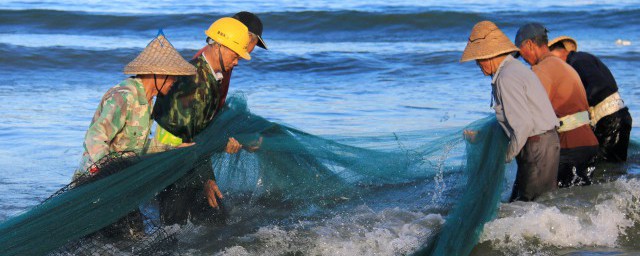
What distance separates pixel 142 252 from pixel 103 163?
0.54m

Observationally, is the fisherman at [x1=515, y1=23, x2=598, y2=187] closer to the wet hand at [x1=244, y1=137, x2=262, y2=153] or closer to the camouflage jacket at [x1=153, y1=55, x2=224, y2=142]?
the wet hand at [x1=244, y1=137, x2=262, y2=153]

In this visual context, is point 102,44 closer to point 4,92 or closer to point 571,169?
point 4,92

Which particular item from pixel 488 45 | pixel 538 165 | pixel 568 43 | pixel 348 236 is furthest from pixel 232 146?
pixel 568 43

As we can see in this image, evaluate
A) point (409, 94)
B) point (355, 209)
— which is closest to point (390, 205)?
point (355, 209)

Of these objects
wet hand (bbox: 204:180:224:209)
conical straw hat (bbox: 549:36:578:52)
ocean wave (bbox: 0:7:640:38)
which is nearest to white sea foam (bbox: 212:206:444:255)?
wet hand (bbox: 204:180:224:209)

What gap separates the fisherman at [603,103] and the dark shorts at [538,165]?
1826 mm

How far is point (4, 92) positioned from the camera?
12719 mm

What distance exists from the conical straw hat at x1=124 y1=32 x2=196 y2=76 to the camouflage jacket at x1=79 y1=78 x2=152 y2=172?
10 centimetres

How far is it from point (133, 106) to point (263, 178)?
114 centimetres

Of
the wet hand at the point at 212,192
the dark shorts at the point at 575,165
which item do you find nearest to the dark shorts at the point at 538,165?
the dark shorts at the point at 575,165

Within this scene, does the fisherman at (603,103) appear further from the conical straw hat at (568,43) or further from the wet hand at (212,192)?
the wet hand at (212,192)

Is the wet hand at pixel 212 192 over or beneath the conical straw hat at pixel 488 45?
beneath

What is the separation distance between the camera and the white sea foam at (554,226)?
225 inches

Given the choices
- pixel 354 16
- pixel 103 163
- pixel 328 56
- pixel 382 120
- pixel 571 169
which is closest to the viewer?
pixel 103 163
